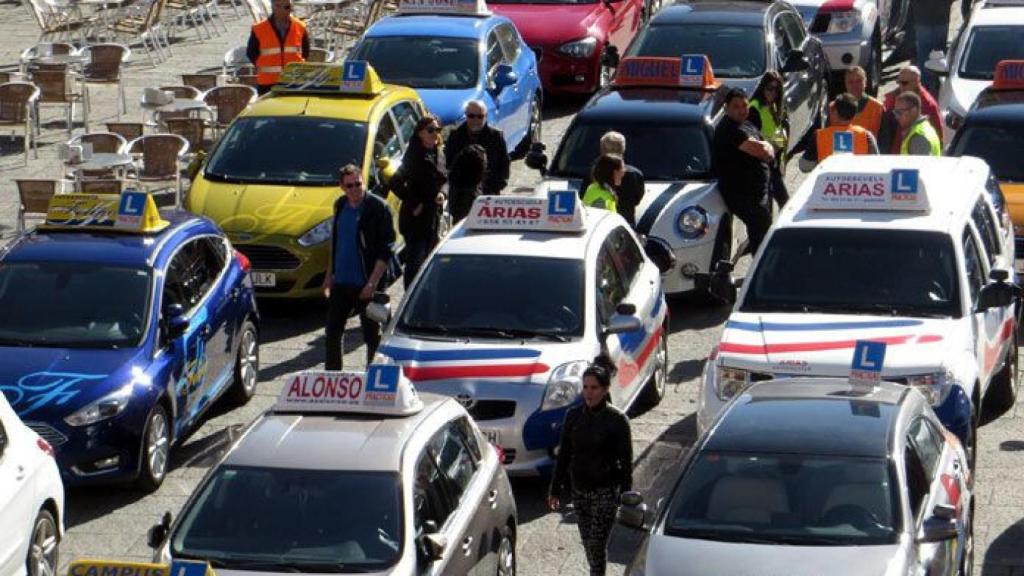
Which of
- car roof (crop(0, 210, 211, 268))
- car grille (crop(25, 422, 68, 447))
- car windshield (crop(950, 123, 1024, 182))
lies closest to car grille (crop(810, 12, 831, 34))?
car windshield (crop(950, 123, 1024, 182))

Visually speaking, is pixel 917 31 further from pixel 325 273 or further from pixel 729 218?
pixel 325 273

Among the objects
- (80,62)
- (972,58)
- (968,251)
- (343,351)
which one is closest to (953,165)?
(968,251)

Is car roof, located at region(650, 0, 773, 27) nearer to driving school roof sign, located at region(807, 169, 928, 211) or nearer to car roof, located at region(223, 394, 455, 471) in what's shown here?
driving school roof sign, located at region(807, 169, 928, 211)

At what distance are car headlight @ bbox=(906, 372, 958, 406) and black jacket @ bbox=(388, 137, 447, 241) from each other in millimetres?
5703

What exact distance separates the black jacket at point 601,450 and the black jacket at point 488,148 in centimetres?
762

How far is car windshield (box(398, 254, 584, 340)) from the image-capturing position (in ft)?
50.2

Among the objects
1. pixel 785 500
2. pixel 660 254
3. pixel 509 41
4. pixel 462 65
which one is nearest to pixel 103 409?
pixel 660 254

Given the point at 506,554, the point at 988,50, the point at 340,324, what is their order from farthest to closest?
the point at 988,50, the point at 340,324, the point at 506,554

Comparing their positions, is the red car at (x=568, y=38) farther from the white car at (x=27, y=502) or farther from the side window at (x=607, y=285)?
the white car at (x=27, y=502)

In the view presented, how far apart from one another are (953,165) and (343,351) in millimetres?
4951

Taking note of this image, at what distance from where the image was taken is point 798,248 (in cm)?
1550

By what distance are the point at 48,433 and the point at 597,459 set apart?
152 inches

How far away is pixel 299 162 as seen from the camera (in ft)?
65.5

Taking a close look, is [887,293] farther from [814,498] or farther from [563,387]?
[814,498]
